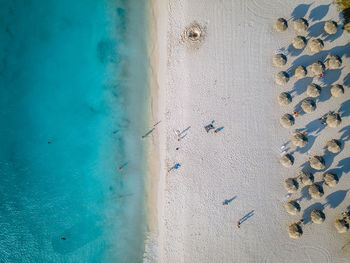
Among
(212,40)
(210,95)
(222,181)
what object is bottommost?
(222,181)

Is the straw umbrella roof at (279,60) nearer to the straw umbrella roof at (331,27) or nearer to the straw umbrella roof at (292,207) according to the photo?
the straw umbrella roof at (331,27)

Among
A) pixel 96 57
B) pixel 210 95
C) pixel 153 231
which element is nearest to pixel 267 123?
pixel 210 95

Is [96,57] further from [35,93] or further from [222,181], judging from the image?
[222,181]

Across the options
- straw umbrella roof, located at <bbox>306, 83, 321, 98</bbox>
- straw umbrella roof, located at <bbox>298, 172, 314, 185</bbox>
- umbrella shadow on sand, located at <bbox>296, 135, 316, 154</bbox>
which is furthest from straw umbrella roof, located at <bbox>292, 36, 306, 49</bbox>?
straw umbrella roof, located at <bbox>298, 172, 314, 185</bbox>

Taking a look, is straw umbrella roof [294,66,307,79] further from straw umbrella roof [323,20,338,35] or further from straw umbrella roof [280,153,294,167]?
straw umbrella roof [280,153,294,167]

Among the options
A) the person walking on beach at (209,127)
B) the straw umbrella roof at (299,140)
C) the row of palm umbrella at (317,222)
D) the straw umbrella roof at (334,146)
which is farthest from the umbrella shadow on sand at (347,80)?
the person walking on beach at (209,127)

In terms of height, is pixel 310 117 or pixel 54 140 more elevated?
pixel 54 140

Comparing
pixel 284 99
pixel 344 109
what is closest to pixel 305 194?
pixel 344 109
